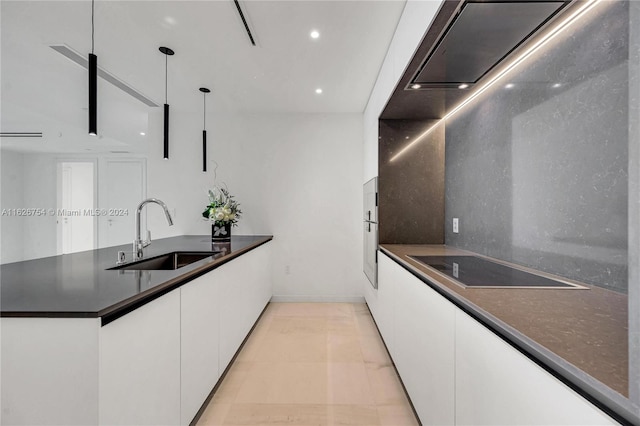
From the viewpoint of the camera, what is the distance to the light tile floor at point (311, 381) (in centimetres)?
175

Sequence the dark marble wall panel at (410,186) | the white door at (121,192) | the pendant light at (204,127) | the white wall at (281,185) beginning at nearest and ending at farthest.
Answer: the dark marble wall panel at (410,186), the pendant light at (204,127), the white wall at (281,185), the white door at (121,192)

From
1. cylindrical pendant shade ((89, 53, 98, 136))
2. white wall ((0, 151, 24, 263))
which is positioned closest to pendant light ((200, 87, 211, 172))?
cylindrical pendant shade ((89, 53, 98, 136))

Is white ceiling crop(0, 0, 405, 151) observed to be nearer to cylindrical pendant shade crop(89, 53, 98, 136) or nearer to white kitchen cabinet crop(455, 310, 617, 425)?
cylindrical pendant shade crop(89, 53, 98, 136)

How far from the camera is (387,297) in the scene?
2346 mm

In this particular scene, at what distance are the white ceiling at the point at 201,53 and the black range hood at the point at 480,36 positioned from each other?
21.2 inches

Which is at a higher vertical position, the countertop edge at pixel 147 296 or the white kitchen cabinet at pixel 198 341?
the countertop edge at pixel 147 296

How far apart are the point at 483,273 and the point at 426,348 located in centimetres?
44

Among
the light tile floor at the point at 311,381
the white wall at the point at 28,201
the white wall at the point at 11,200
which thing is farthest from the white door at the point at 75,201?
the light tile floor at the point at 311,381

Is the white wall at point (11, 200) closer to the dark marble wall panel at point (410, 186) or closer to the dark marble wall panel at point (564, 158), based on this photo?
the dark marble wall panel at point (410, 186)

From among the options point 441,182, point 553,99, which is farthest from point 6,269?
point 441,182

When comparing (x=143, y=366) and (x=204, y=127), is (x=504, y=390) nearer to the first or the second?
(x=143, y=366)

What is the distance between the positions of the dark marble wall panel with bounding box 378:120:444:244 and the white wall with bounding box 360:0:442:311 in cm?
15

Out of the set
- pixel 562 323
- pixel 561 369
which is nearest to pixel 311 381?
pixel 562 323

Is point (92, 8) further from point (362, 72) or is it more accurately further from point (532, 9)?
point (532, 9)
